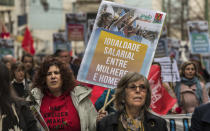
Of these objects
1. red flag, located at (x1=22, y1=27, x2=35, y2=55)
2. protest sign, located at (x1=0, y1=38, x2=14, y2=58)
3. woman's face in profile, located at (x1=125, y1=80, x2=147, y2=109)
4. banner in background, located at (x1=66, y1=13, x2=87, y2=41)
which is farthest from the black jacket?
red flag, located at (x1=22, y1=27, x2=35, y2=55)

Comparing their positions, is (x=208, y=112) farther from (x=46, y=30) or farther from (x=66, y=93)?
(x=46, y=30)

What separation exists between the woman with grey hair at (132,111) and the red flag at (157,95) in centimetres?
286

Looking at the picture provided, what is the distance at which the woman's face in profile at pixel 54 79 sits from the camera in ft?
15.5

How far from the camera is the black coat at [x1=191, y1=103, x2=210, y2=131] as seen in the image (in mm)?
3326

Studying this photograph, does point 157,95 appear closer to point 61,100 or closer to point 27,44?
point 61,100

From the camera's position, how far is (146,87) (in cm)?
403

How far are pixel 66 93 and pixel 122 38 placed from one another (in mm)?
995

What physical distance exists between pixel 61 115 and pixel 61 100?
180 mm

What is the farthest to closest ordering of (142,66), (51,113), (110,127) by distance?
(142,66) → (51,113) → (110,127)

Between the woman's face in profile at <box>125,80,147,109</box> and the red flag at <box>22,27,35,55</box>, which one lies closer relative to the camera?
the woman's face in profile at <box>125,80,147,109</box>

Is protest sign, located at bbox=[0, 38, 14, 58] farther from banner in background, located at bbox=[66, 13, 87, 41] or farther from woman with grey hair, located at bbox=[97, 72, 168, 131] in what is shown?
woman with grey hair, located at bbox=[97, 72, 168, 131]

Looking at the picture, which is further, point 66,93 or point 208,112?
point 66,93

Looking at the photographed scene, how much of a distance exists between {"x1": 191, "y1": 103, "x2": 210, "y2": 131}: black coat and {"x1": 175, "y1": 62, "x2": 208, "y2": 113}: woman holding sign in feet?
14.3

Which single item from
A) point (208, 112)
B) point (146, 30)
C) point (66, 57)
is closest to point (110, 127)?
point (208, 112)
